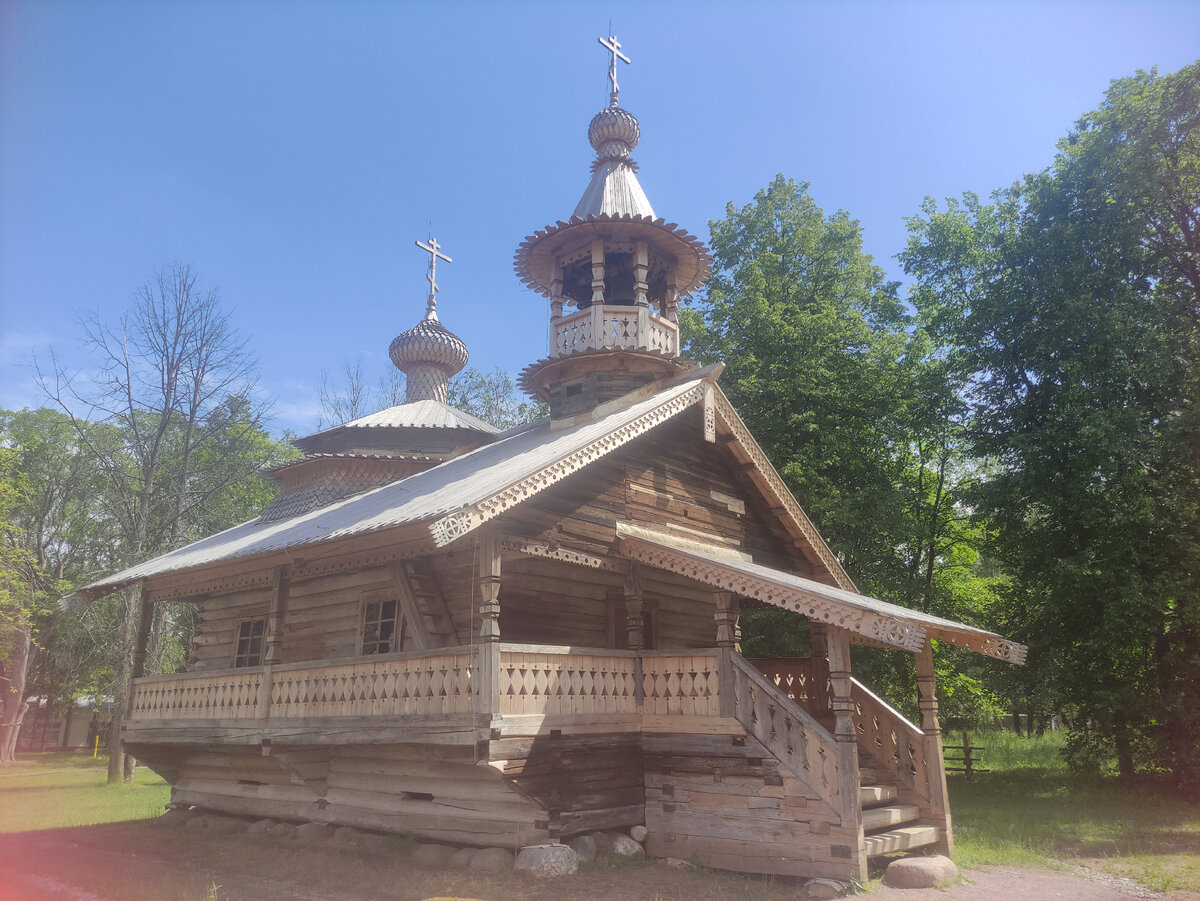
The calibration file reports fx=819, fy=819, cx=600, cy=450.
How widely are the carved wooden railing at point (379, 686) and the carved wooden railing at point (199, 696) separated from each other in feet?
2.48

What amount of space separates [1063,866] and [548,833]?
24.1ft

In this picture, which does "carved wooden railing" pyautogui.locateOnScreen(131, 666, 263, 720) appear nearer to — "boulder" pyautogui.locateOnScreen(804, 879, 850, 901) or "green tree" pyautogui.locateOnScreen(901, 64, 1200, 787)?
"boulder" pyautogui.locateOnScreen(804, 879, 850, 901)

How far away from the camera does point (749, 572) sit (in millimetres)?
11461

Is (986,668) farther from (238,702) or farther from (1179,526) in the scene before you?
(238,702)

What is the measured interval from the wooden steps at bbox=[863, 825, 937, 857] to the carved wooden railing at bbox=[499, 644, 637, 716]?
3647 millimetres

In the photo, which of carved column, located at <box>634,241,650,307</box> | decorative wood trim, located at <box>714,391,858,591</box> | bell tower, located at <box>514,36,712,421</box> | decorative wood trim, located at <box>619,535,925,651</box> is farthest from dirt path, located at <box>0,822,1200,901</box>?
carved column, located at <box>634,241,650,307</box>

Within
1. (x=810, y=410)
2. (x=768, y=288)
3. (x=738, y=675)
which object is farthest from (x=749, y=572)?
(x=768, y=288)

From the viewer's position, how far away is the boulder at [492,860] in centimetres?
1072

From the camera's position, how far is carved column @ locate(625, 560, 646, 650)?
41.3 ft

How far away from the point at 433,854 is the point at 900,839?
647 cm

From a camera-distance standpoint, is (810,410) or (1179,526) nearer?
(1179,526)

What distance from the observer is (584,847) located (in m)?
11.3

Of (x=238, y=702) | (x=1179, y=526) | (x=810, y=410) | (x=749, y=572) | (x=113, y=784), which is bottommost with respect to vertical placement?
(x=113, y=784)

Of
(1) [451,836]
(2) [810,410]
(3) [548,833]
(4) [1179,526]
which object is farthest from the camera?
(2) [810,410]
